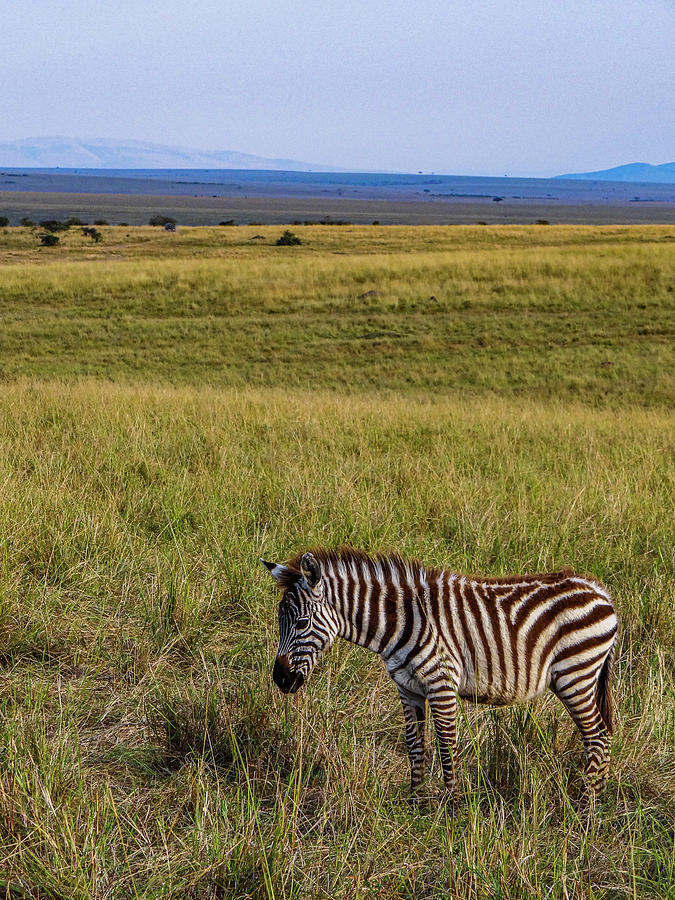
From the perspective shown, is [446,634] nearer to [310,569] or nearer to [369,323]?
[310,569]

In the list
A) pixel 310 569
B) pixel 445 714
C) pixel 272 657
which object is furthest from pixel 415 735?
pixel 272 657

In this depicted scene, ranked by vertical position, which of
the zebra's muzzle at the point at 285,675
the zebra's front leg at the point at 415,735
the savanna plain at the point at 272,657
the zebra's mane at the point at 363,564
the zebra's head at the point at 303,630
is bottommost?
the savanna plain at the point at 272,657

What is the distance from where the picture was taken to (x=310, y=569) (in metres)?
2.68

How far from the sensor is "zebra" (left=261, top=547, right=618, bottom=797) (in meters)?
2.74

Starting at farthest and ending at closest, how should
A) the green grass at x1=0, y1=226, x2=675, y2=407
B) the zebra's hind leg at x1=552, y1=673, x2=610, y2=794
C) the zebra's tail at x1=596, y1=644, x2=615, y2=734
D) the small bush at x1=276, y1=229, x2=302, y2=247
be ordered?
the small bush at x1=276, y1=229, x2=302, y2=247
the green grass at x1=0, y1=226, x2=675, y2=407
the zebra's tail at x1=596, y1=644, x2=615, y2=734
the zebra's hind leg at x1=552, y1=673, x2=610, y2=794

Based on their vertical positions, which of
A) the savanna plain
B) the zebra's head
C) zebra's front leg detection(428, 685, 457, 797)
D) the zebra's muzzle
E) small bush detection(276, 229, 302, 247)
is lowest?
the savanna plain

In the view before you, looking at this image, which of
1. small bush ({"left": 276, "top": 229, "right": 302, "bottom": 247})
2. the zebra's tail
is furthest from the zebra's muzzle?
small bush ({"left": 276, "top": 229, "right": 302, "bottom": 247})

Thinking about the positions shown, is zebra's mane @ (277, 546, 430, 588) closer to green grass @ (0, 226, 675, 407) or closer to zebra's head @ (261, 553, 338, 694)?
zebra's head @ (261, 553, 338, 694)

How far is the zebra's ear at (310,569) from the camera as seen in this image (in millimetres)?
2643

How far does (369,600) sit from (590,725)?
91 centimetres

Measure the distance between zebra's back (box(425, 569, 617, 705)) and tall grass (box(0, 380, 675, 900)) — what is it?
23cm

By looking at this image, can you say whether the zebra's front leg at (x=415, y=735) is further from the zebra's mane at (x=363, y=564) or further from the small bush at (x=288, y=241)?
the small bush at (x=288, y=241)

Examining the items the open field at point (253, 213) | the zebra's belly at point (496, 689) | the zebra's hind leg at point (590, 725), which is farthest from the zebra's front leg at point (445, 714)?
the open field at point (253, 213)

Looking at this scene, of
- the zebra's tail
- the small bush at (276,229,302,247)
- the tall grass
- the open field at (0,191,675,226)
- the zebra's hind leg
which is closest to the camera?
the tall grass
